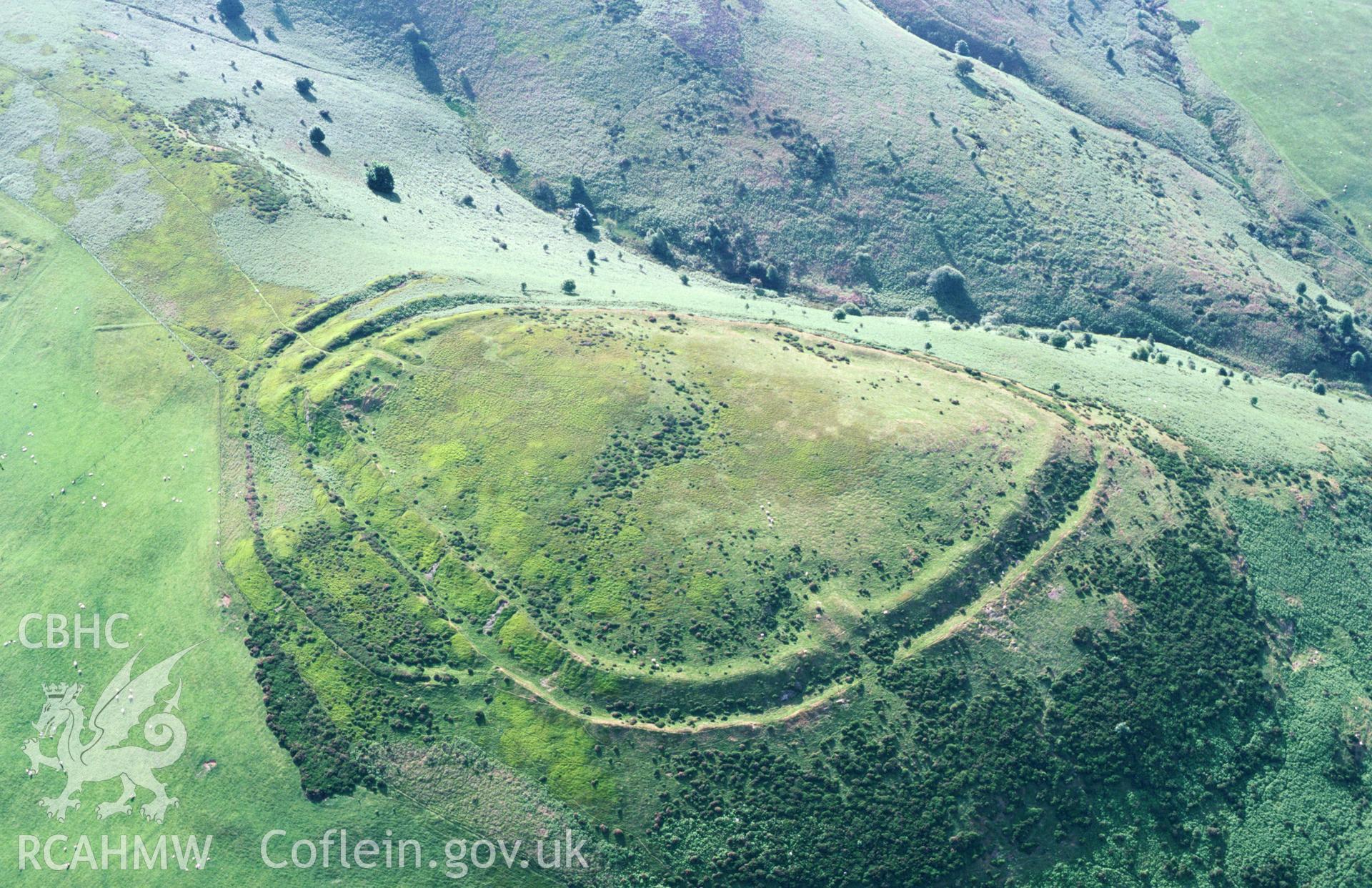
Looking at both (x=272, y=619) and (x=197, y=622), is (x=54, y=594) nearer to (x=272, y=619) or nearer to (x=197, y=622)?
(x=197, y=622)

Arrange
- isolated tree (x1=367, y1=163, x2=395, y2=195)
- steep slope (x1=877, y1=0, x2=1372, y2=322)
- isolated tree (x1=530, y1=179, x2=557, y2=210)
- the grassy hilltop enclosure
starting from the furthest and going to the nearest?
steep slope (x1=877, y1=0, x2=1372, y2=322) → isolated tree (x1=530, y1=179, x2=557, y2=210) → isolated tree (x1=367, y1=163, x2=395, y2=195) → the grassy hilltop enclosure

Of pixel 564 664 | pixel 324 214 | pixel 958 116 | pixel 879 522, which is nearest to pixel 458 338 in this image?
pixel 324 214

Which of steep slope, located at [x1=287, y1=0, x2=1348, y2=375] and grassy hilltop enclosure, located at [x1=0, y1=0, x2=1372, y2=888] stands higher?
steep slope, located at [x1=287, y1=0, x2=1348, y2=375]

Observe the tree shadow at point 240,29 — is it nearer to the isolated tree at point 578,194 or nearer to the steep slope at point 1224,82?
the isolated tree at point 578,194

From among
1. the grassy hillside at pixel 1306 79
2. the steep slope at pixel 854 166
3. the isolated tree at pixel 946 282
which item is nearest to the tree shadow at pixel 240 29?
the steep slope at pixel 854 166

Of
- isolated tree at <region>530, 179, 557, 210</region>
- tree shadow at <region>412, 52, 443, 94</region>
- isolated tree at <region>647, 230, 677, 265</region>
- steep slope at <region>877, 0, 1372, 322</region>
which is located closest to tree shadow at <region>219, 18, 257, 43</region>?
tree shadow at <region>412, 52, 443, 94</region>

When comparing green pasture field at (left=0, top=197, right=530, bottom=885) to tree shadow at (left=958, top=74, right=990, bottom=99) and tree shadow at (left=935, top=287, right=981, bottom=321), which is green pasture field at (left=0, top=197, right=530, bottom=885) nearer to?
tree shadow at (left=935, top=287, right=981, bottom=321)
